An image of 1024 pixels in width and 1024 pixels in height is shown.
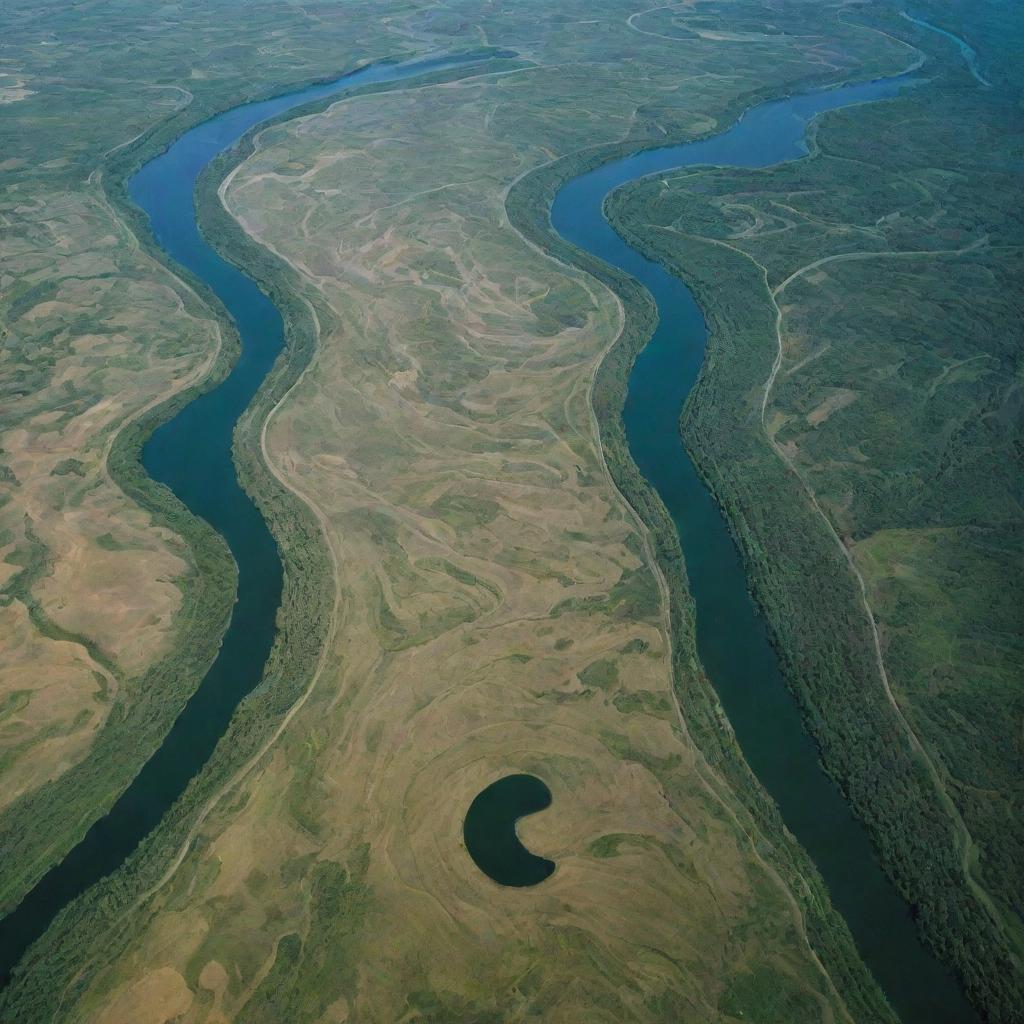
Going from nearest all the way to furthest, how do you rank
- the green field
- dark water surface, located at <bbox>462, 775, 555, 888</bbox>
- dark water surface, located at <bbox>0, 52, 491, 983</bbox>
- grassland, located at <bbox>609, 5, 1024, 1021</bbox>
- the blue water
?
the green field
dark water surface, located at <bbox>462, 775, 555, 888</bbox>
dark water surface, located at <bbox>0, 52, 491, 983</bbox>
grassland, located at <bbox>609, 5, 1024, 1021</bbox>
the blue water

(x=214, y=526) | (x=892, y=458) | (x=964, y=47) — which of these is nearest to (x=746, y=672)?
(x=892, y=458)

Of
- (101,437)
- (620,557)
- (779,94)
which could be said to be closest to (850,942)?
(620,557)

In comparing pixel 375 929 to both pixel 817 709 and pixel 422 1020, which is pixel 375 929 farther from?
pixel 817 709

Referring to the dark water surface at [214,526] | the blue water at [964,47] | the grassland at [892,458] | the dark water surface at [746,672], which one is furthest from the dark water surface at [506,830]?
the blue water at [964,47]

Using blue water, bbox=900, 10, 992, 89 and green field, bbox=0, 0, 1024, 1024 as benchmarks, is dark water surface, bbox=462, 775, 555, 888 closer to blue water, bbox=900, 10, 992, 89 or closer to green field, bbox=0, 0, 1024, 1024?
green field, bbox=0, 0, 1024, 1024

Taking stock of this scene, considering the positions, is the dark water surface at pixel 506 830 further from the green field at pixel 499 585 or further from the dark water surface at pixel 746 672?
the dark water surface at pixel 746 672

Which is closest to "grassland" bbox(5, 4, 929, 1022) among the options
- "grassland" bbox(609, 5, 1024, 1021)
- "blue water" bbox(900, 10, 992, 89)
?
"grassland" bbox(609, 5, 1024, 1021)
